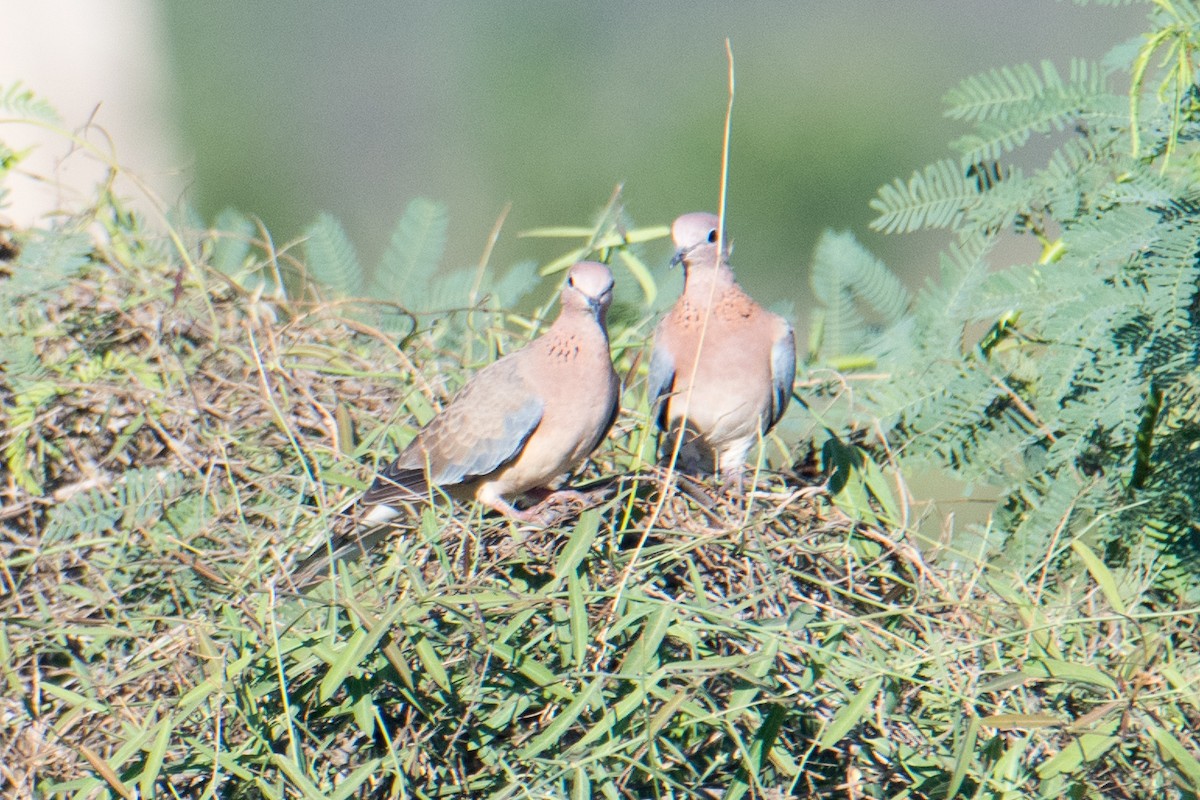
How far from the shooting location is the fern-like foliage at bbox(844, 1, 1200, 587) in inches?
108

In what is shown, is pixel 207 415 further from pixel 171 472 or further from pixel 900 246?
pixel 900 246

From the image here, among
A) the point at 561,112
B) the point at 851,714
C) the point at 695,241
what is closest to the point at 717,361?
the point at 695,241

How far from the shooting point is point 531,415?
322 centimetres

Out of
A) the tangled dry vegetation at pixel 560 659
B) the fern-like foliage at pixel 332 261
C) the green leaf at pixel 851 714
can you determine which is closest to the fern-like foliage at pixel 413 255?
the fern-like foliage at pixel 332 261

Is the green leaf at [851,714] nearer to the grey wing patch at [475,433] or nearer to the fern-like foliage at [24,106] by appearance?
the grey wing patch at [475,433]

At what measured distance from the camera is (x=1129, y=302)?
2.76m

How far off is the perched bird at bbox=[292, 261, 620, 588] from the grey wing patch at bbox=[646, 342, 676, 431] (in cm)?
17

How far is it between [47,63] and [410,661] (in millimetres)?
6153

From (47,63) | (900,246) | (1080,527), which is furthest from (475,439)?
(900,246)

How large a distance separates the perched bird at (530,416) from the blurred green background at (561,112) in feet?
15.9

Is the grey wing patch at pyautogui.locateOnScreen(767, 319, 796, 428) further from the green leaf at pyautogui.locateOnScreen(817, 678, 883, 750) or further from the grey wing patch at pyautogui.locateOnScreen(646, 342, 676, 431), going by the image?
the green leaf at pyautogui.locateOnScreen(817, 678, 883, 750)

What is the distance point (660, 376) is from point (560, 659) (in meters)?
1.31

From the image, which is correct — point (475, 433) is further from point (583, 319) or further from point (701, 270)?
point (701, 270)

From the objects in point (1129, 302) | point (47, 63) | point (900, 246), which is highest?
point (1129, 302)
